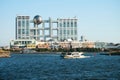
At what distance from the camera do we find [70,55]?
10575cm

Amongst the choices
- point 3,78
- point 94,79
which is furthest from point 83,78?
point 3,78

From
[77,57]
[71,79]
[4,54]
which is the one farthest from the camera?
[4,54]

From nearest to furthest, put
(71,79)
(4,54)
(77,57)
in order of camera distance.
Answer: (71,79) → (77,57) → (4,54)

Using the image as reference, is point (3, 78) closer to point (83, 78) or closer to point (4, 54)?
point (83, 78)

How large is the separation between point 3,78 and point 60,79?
5.32 m

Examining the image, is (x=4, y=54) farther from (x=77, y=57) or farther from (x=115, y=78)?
(x=115, y=78)

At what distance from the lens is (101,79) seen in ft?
129

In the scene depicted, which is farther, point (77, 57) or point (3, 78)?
point (77, 57)

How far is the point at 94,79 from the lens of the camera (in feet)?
128

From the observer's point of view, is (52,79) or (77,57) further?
(77,57)

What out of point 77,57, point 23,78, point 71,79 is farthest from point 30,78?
point 77,57

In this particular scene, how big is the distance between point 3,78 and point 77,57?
65894 millimetres

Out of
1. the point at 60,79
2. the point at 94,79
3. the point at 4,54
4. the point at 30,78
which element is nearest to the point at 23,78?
the point at 30,78

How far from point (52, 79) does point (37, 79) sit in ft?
4.40
